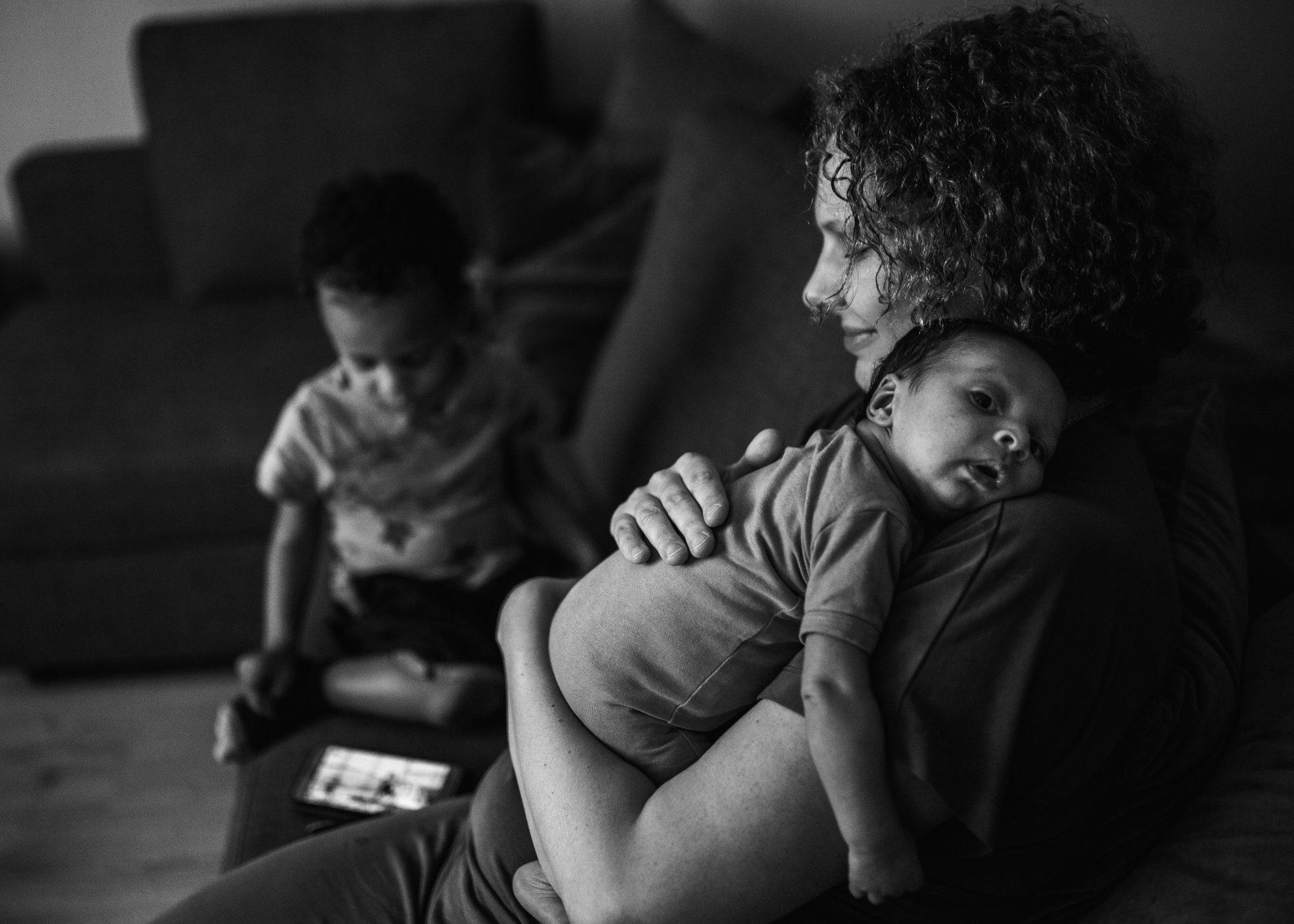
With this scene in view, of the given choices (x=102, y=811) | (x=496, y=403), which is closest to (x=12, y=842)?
(x=102, y=811)

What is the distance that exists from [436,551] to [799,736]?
1.03 meters

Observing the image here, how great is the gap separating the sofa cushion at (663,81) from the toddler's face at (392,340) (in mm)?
918

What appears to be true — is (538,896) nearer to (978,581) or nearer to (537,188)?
(978,581)

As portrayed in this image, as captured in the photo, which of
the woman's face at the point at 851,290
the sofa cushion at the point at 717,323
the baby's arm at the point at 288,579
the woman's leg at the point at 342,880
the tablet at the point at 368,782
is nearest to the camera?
the woman's face at the point at 851,290

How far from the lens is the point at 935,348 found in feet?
2.85

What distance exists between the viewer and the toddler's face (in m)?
1.52

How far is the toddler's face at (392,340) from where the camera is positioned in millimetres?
1521

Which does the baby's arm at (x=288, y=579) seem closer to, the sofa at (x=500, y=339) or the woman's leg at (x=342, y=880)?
the sofa at (x=500, y=339)

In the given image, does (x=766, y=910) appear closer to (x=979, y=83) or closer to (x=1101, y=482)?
(x=1101, y=482)

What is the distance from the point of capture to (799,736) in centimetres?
80

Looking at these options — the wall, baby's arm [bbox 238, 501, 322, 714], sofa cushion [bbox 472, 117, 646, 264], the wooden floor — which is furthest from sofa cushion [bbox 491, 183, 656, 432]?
the wooden floor

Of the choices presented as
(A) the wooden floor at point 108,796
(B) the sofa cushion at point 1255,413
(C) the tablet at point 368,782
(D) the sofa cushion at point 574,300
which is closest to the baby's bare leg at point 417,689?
(C) the tablet at point 368,782

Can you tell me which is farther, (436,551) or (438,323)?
(436,551)

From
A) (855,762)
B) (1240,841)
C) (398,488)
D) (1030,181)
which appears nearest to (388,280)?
(398,488)
